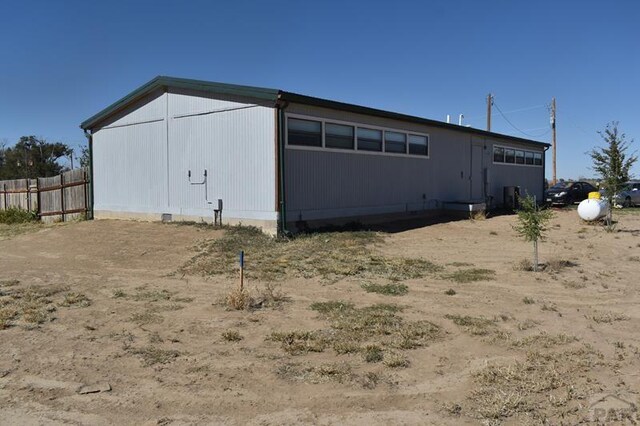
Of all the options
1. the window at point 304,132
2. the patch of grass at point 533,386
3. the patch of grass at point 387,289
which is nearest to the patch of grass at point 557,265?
the patch of grass at point 387,289

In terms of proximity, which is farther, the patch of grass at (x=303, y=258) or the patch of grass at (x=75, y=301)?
the patch of grass at (x=303, y=258)

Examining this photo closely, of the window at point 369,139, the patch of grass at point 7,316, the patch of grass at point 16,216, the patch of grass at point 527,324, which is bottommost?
the patch of grass at point 527,324

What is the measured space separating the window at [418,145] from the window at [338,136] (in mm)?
3811

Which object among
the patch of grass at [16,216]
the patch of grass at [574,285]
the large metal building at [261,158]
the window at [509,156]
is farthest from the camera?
the window at [509,156]

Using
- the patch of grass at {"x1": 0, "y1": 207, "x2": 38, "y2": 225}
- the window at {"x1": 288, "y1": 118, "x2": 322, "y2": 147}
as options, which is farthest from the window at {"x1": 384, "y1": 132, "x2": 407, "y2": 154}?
the patch of grass at {"x1": 0, "y1": 207, "x2": 38, "y2": 225}

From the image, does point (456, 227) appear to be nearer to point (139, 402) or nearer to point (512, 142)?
point (512, 142)

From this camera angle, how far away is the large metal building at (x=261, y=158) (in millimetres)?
13977

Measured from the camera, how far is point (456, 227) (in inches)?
688

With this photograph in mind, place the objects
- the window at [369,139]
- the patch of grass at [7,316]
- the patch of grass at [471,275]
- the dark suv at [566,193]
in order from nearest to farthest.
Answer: the patch of grass at [7,316] < the patch of grass at [471,275] < the window at [369,139] < the dark suv at [566,193]

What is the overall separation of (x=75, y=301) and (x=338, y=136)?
9.63 m

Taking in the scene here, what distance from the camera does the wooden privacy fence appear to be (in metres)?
20.4

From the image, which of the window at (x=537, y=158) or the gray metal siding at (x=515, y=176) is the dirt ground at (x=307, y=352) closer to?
the gray metal siding at (x=515, y=176)

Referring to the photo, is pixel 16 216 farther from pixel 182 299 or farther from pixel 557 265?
pixel 557 265

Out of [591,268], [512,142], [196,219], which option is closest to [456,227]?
[591,268]
